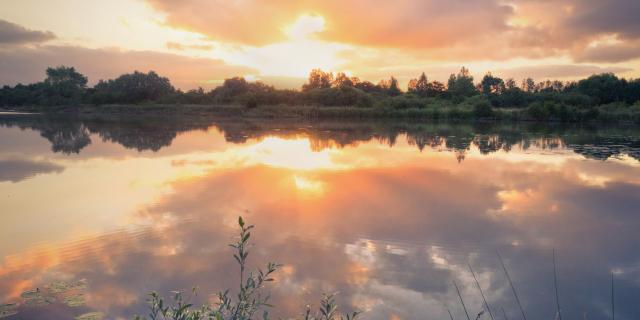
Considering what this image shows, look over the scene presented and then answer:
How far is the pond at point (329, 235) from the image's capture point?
14.4ft

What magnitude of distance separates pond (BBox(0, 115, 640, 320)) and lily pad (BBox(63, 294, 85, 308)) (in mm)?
13

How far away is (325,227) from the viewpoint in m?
6.69

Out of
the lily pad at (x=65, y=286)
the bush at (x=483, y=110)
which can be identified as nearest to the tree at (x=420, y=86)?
the bush at (x=483, y=110)

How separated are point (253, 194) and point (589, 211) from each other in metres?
6.98

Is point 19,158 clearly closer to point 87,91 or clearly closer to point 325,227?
point 325,227

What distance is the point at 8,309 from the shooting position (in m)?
4.04

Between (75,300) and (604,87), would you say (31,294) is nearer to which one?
(75,300)

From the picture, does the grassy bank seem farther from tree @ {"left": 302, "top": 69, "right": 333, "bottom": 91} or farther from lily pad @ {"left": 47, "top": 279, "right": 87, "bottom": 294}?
lily pad @ {"left": 47, "top": 279, "right": 87, "bottom": 294}

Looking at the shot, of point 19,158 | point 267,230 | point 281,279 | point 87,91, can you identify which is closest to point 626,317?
point 281,279

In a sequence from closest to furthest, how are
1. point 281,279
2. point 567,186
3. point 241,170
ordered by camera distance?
1. point 281,279
2. point 567,186
3. point 241,170

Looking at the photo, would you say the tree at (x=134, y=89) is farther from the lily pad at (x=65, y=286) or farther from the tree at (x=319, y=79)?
the lily pad at (x=65, y=286)

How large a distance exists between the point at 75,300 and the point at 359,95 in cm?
5311

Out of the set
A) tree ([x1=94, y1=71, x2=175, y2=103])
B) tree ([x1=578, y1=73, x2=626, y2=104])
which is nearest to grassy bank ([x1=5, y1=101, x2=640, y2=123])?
tree ([x1=94, y1=71, x2=175, y2=103])

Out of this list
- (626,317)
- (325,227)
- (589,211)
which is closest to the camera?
(626,317)
